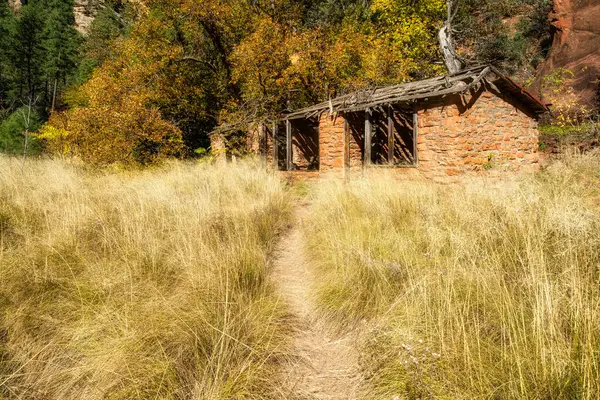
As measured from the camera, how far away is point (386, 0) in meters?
18.1

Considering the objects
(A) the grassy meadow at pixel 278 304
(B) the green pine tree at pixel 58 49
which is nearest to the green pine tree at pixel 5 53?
(B) the green pine tree at pixel 58 49

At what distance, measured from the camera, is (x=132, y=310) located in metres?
2.16

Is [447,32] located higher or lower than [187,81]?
higher

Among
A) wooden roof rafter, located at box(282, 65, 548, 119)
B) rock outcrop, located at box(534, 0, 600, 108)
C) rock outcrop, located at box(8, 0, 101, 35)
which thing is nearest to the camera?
wooden roof rafter, located at box(282, 65, 548, 119)

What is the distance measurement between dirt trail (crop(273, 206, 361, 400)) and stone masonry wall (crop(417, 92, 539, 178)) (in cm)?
631

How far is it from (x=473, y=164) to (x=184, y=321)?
8.27 metres

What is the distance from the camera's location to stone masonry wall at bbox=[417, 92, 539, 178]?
7.93m

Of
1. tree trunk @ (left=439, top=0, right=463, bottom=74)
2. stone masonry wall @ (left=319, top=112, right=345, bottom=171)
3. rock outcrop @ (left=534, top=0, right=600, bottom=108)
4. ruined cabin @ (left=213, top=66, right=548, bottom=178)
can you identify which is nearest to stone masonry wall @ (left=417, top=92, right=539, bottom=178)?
ruined cabin @ (left=213, top=66, right=548, bottom=178)

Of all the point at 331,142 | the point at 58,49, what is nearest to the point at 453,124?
the point at 331,142

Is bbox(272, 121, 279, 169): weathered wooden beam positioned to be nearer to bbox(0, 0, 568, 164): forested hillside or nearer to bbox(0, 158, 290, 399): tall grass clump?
bbox(0, 0, 568, 164): forested hillside

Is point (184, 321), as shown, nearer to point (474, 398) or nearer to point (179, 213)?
point (474, 398)

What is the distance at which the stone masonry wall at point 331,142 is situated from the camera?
11.1 m

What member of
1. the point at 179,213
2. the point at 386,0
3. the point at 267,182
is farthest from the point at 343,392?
the point at 386,0

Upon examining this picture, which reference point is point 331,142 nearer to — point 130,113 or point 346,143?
point 346,143
